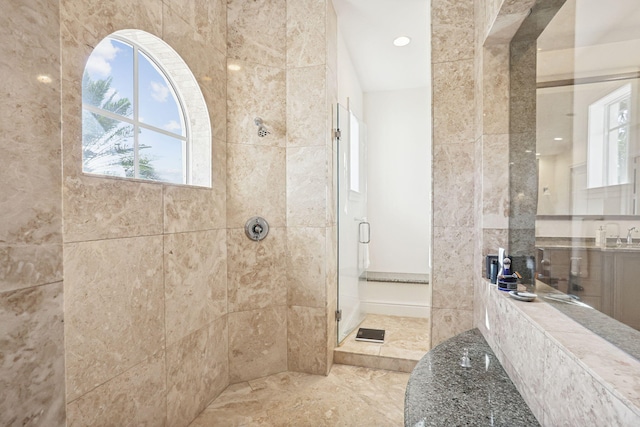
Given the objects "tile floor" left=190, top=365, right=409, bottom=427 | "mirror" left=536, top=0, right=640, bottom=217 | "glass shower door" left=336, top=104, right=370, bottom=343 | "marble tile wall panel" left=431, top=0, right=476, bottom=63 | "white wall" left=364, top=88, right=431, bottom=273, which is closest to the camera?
"mirror" left=536, top=0, right=640, bottom=217

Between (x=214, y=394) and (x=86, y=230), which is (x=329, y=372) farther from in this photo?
(x=86, y=230)

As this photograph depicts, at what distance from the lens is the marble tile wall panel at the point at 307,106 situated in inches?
88.7

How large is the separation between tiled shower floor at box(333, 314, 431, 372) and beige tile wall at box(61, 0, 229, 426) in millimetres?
974

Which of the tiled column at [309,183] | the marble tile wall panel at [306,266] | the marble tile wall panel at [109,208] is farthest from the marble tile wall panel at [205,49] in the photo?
the marble tile wall panel at [306,266]

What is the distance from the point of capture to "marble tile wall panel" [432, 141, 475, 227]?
2.13 metres

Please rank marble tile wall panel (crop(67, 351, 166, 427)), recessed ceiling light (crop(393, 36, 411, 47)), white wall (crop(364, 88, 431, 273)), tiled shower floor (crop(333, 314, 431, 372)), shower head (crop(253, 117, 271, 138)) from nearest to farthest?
marble tile wall panel (crop(67, 351, 166, 427)) < shower head (crop(253, 117, 271, 138)) < tiled shower floor (crop(333, 314, 431, 372)) < recessed ceiling light (crop(393, 36, 411, 47)) < white wall (crop(364, 88, 431, 273))

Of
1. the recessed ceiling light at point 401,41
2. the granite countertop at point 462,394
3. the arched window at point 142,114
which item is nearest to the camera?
the granite countertop at point 462,394

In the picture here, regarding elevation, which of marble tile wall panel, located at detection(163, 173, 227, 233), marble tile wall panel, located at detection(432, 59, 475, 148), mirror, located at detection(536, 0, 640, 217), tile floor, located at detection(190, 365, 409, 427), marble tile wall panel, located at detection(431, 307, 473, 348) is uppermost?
marble tile wall panel, located at detection(432, 59, 475, 148)

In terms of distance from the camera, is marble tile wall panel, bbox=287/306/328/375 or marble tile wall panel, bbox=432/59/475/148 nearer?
marble tile wall panel, bbox=432/59/475/148

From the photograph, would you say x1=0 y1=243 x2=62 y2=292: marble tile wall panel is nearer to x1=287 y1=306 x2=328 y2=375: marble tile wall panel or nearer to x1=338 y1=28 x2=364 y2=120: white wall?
x1=287 y1=306 x2=328 y2=375: marble tile wall panel

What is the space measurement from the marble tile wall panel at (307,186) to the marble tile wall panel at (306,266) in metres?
0.08

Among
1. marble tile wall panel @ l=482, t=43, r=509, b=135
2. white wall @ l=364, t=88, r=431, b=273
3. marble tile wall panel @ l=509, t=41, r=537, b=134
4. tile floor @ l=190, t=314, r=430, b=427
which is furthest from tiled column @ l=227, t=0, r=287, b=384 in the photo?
white wall @ l=364, t=88, r=431, b=273

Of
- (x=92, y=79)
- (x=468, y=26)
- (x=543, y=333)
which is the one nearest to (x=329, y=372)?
(x=543, y=333)

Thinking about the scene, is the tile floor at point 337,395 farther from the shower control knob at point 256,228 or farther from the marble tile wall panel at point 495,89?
the marble tile wall panel at point 495,89
